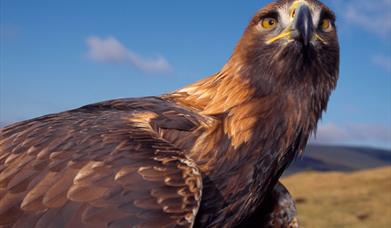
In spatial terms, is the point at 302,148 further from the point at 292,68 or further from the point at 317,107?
the point at 292,68

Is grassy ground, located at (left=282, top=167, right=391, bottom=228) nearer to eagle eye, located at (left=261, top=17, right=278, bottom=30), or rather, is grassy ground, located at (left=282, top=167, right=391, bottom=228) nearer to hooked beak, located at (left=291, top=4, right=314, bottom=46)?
eagle eye, located at (left=261, top=17, right=278, bottom=30)

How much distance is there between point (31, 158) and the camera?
19.5 feet

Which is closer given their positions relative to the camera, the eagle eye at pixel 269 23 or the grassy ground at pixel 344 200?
the eagle eye at pixel 269 23

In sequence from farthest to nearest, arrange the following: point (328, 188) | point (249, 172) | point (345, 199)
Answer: point (328, 188), point (345, 199), point (249, 172)

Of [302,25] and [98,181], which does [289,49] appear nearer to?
[302,25]

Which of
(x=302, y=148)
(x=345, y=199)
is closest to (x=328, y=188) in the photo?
(x=345, y=199)

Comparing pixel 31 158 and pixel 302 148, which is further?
pixel 302 148

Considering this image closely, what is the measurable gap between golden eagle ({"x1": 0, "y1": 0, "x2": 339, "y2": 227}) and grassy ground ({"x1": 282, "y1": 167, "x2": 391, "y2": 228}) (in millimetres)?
24241

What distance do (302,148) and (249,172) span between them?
3.00 feet

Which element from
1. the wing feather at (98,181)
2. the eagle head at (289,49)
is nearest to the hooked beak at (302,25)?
the eagle head at (289,49)

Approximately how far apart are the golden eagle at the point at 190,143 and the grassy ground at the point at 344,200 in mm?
24241

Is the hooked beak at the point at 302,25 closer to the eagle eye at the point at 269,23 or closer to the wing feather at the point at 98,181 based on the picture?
the eagle eye at the point at 269,23

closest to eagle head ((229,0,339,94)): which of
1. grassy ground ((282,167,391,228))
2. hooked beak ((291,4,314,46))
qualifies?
hooked beak ((291,4,314,46))

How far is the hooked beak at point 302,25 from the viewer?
646 cm
